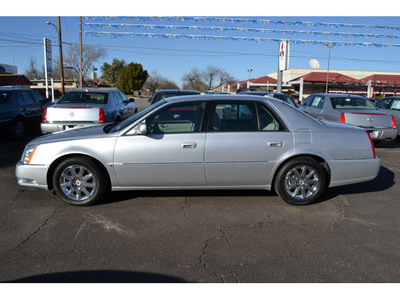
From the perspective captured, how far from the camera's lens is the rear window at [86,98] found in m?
9.23

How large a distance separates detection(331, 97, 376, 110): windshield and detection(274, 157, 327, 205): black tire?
553 cm

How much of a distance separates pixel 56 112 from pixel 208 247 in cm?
649

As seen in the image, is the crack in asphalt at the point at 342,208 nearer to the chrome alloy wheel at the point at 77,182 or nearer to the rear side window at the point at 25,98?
the chrome alloy wheel at the point at 77,182

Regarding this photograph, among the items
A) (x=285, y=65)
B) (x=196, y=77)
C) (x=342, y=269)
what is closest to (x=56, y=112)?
(x=342, y=269)

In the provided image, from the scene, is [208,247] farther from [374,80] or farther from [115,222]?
[374,80]

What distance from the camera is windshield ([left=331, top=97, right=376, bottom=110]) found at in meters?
9.41

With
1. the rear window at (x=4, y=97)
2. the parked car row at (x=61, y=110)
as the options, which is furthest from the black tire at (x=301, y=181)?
the rear window at (x=4, y=97)

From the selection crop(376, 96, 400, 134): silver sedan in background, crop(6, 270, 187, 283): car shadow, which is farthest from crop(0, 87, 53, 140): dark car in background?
crop(376, 96, 400, 134): silver sedan in background

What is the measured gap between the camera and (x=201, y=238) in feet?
12.1

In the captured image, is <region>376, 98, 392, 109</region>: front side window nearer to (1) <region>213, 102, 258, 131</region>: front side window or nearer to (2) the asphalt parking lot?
(2) the asphalt parking lot

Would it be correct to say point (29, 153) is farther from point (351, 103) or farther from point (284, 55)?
point (284, 55)

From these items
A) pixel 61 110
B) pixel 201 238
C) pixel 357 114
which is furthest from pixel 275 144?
pixel 61 110

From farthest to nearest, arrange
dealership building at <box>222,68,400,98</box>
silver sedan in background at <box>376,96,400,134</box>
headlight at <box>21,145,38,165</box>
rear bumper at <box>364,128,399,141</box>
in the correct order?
dealership building at <box>222,68,400,98</box>, silver sedan in background at <box>376,96,400,134</box>, rear bumper at <box>364,128,399,141</box>, headlight at <box>21,145,38,165</box>

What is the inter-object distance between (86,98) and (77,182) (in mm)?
5382
